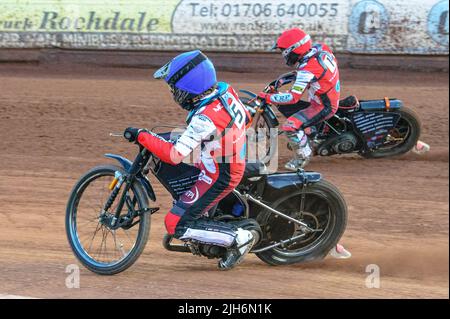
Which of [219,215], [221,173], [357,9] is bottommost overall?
[219,215]

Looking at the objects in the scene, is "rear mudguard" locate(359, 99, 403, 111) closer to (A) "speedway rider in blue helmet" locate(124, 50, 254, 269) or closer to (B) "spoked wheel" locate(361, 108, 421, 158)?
(B) "spoked wheel" locate(361, 108, 421, 158)

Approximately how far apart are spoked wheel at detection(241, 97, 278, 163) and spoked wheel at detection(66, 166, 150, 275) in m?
3.31

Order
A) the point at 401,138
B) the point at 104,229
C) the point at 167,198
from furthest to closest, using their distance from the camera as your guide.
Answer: the point at 401,138 → the point at 167,198 → the point at 104,229

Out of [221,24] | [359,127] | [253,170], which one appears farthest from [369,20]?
[253,170]

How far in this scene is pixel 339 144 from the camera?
9672 mm

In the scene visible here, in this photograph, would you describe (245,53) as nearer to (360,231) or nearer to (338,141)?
(338,141)

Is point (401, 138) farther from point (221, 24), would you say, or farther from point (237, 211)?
point (221, 24)

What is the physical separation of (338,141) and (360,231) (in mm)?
2765

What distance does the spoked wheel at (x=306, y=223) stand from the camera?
5.80 meters

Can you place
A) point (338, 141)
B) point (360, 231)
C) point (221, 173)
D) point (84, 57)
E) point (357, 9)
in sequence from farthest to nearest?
1. point (84, 57)
2. point (357, 9)
3. point (338, 141)
4. point (360, 231)
5. point (221, 173)

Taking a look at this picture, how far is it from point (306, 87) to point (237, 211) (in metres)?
3.80

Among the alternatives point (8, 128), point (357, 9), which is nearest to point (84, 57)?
point (8, 128)

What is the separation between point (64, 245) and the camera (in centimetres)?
661

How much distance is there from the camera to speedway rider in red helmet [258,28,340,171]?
8.98m
